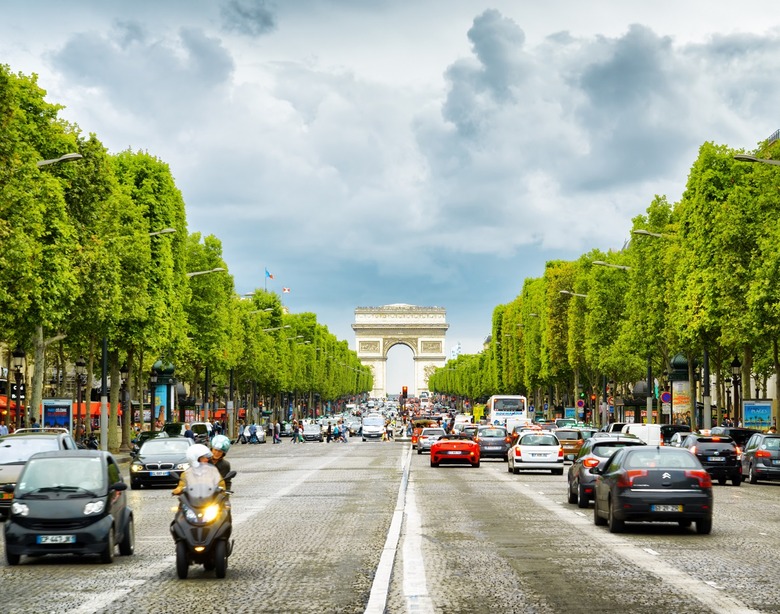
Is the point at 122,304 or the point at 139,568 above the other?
the point at 122,304

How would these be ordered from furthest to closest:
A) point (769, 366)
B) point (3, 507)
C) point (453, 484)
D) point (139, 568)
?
point (769, 366) < point (453, 484) < point (3, 507) < point (139, 568)

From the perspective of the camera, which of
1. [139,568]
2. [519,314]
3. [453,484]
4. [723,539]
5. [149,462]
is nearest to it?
[139,568]

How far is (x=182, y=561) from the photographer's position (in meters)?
16.1

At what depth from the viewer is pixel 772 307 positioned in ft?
152

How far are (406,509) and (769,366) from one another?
166ft

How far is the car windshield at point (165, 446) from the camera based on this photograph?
38.8 meters

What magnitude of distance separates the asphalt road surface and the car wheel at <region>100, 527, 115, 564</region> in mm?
192

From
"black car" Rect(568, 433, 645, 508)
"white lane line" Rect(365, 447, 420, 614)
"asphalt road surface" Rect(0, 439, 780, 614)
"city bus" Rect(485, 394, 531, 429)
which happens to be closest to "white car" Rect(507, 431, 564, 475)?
"black car" Rect(568, 433, 645, 508)

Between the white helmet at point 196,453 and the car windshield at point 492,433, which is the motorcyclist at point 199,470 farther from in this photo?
the car windshield at point 492,433

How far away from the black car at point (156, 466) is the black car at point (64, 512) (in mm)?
18887

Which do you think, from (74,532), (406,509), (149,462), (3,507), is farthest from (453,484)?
(74,532)

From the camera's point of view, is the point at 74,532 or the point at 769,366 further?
the point at 769,366

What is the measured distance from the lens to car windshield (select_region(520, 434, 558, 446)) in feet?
166

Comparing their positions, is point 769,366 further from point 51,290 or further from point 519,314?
point 519,314
